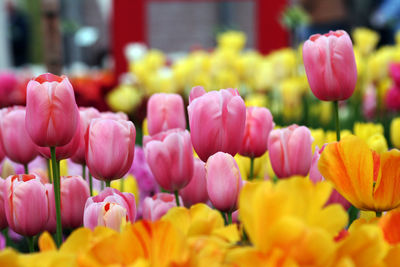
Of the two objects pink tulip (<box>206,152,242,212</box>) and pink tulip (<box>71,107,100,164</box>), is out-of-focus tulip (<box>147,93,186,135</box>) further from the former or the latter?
pink tulip (<box>206,152,242,212</box>)

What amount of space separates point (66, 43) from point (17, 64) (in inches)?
107

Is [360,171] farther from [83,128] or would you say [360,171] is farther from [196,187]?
[83,128]

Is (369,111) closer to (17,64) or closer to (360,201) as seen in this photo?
(360,201)

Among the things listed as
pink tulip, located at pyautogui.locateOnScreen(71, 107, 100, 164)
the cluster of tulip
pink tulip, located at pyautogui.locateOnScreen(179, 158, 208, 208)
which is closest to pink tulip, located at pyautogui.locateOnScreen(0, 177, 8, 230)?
the cluster of tulip

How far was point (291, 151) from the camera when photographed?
2.29ft

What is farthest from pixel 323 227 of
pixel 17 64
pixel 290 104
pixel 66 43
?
pixel 17 64

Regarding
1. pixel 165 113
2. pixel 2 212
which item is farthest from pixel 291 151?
pixel 2 212

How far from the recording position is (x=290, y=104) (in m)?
2.34

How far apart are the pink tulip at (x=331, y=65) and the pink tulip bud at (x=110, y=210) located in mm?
270

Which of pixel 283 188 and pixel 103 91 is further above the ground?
pixel 283 188

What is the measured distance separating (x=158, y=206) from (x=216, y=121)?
4.3 inches

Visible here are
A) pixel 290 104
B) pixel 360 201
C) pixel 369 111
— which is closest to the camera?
pixel 360 201

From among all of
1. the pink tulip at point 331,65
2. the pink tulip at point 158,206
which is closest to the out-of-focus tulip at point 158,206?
the pink tulip at point 158,206

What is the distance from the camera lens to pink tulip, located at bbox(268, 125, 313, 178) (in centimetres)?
70
